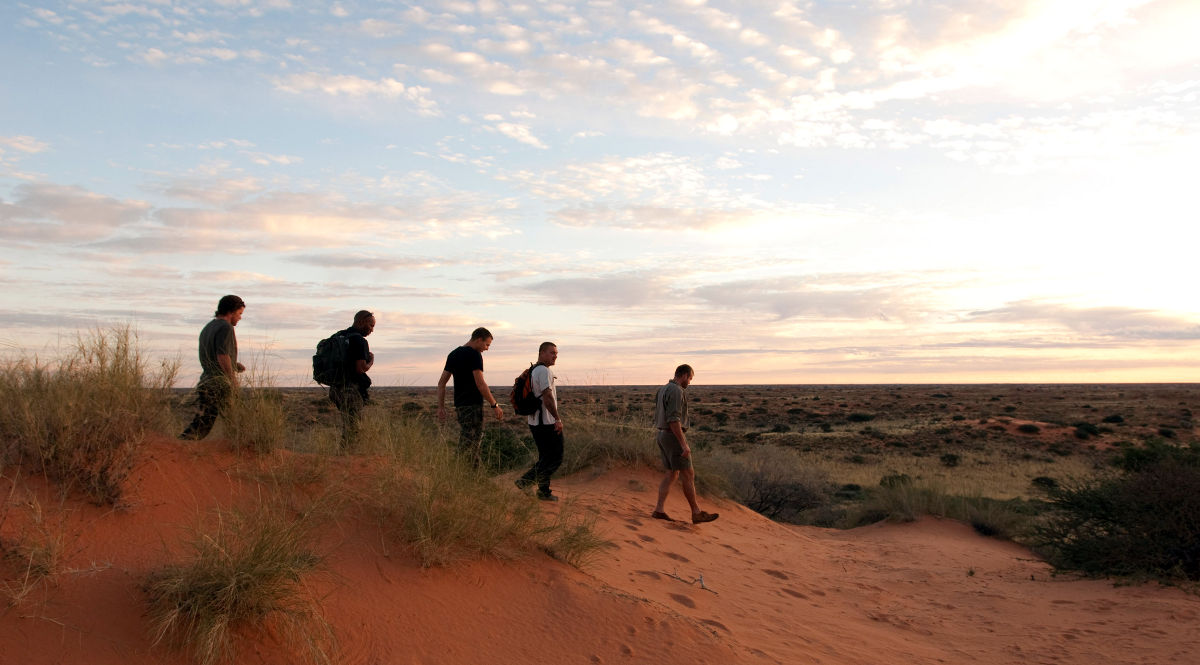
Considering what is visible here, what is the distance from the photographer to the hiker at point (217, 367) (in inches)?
252

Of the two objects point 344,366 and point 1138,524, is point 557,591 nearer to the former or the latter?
point 344,366

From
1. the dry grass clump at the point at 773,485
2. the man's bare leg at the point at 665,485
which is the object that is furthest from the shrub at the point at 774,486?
the man's bare leg at the point at 665,485

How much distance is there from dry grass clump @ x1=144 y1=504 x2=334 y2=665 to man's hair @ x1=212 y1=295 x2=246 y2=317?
3075mm

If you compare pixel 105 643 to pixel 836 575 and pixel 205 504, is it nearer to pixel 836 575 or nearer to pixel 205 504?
pixel 205 504

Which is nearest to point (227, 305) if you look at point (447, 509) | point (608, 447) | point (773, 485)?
point (447, 509)

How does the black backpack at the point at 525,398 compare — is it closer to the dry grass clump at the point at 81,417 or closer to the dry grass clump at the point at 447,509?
the dry grass clump at the point at 447,509

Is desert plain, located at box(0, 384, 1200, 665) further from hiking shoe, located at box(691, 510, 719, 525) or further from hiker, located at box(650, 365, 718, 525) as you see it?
hiker, located at box(650, 365, 718, 525)

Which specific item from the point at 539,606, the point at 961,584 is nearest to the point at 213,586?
the point at 539,606

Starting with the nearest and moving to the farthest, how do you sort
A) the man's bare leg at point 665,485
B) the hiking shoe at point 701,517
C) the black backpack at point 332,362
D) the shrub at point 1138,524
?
1. the black backpack at point 332,362
2. the shrub at point 1138,524
3. the man's bare leg at point 665,485
4. the hiking shoe at point 701,517

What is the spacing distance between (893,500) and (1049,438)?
25.3 m

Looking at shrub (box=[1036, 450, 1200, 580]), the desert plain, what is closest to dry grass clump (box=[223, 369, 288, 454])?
the desert plain

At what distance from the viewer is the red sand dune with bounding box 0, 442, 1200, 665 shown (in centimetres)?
429

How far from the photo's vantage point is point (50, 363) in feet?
17.5

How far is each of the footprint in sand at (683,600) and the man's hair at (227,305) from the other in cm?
467
